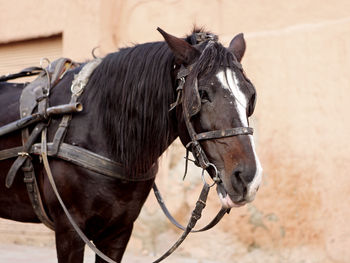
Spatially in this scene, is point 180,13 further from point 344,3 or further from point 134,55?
point 134,55

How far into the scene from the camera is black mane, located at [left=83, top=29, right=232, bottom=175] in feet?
8.07

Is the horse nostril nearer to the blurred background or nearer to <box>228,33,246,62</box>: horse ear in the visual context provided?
<box>228,33,246,62</box>: horse ear

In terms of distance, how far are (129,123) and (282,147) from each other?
3.05 metres

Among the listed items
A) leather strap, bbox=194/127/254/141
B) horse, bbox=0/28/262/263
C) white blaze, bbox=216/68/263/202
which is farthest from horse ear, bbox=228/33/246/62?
leather strap, bbox=194/127/254/141

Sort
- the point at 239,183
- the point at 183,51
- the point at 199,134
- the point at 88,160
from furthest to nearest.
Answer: the point at 88,160
the point at 183,51
the point at 199,134
the point at 239,183

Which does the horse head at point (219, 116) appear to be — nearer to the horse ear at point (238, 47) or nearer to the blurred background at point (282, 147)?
the horse ear at point (238, 47)

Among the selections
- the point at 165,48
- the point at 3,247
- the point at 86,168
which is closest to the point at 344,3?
the point at 165,48

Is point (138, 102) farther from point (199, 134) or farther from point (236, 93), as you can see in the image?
point (236, 93)

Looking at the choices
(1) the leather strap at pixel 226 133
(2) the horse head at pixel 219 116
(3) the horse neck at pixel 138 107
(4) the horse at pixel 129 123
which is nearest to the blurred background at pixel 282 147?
(4) the horse at pixel 129 123

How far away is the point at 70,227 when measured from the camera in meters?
2.49

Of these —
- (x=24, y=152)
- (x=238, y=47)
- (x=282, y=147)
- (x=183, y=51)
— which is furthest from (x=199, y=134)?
(x=282, y=147)

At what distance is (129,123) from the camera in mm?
2520

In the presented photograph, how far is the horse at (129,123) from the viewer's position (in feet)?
7.28

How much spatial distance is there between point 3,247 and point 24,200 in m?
4.04
